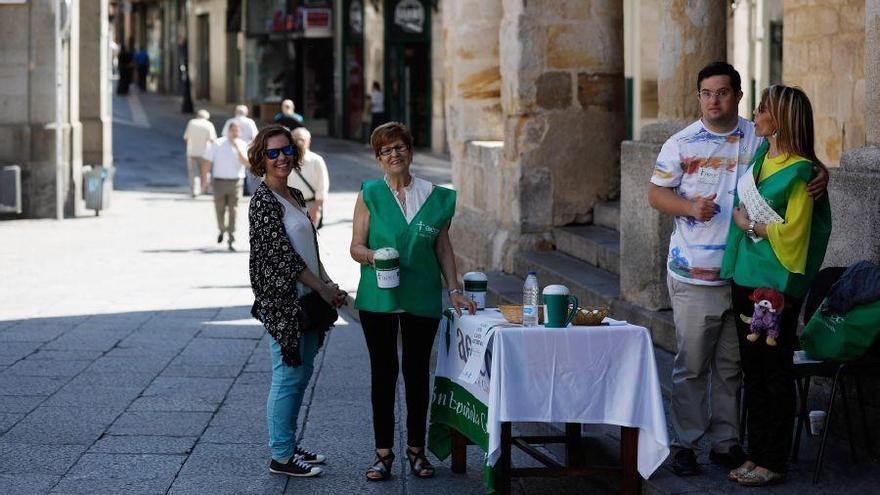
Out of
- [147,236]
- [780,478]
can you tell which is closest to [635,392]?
[780,478]

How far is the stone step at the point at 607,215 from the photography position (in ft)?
37.6

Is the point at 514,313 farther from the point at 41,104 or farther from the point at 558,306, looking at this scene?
the point at 41,104

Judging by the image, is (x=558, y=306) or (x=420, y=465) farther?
(x=420, y=465)

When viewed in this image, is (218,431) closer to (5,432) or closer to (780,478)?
(5,432)

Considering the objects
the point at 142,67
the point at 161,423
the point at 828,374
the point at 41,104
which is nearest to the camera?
the point at 828,374

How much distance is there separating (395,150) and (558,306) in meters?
1.11

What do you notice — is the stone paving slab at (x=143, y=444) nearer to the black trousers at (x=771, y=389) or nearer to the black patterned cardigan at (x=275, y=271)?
the black patterned cardigan at (x=275, y=271)

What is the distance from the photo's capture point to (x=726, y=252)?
627 cm

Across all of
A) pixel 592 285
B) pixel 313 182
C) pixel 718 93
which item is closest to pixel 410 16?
pixel 313 182

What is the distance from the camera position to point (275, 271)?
6.78 metres

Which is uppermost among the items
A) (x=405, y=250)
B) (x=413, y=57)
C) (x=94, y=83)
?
(x=413, y=57)

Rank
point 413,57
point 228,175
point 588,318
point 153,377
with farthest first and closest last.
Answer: point 413,57, point 228,175, point 153,377, point 588,318

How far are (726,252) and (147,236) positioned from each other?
13722 millimetres

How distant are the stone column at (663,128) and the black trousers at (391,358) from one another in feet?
7.92
